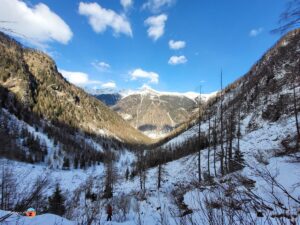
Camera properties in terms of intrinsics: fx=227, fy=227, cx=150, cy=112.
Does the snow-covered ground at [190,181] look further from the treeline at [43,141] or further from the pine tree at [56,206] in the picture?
the treeline at [43,141]

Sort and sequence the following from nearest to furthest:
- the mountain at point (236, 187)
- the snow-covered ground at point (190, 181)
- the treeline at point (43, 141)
→ the mountain at point (236, 187)
the snow-covered ground at point (190, 181)
the treeline at point (43, 141)

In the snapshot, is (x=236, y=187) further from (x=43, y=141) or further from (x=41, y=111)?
(x=41, y=111)

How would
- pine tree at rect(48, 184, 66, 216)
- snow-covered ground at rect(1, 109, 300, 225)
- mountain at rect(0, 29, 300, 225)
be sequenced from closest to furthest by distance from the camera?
1. mountain at rect(0, 29, 300, 225)
2. snow-covered ground at rect(1, 109, 300, 225)
3. pine tree at rect(48, 184, 66, 216)

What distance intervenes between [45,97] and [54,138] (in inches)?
2083

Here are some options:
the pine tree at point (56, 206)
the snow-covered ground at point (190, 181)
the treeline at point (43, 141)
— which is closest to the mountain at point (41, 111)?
the treeline at point (43, 141)

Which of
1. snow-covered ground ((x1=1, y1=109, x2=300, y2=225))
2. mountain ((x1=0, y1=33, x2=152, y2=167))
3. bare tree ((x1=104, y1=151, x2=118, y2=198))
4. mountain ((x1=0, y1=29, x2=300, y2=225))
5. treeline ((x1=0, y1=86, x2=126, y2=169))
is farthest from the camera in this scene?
mountain ((x1=0, y1=33, x2=152, y2=167))

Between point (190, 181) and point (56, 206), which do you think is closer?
point (190, 181)

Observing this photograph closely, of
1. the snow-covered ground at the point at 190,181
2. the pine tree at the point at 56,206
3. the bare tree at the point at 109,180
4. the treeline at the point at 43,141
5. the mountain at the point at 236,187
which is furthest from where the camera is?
the treeline at the point at 43,141

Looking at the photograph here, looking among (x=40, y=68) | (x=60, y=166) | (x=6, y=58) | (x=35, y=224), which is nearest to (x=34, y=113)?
(x=6, y=58)

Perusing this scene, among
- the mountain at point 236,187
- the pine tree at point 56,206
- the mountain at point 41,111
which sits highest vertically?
the mountain at point 41,111

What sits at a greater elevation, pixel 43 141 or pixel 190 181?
pixel 43 141

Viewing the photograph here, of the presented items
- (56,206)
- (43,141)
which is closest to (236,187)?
(56,206)

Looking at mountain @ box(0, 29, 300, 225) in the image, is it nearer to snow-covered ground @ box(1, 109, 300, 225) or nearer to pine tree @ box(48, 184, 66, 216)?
snow-covered ground @ box(1, 109, 300, 225)

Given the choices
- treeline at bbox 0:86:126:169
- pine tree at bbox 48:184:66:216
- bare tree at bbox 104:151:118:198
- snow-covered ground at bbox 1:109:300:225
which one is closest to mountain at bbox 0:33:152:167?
treeline at bbox 0:86:126:169
